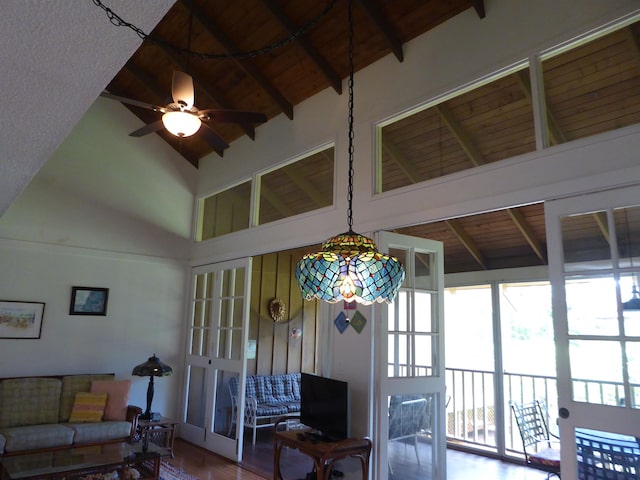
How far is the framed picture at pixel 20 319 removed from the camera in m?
5.29

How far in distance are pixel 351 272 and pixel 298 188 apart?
3.09 meters

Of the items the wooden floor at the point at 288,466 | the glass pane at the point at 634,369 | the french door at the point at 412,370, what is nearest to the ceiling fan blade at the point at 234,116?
the french door at the point at 412,370

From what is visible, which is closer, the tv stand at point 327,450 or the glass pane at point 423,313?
the tv stand at point 327,450

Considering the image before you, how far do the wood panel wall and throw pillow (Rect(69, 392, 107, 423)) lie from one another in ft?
7.62

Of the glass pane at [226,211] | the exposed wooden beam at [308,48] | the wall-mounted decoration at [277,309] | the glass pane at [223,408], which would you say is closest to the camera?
the exposed wooden beam at [308,48]

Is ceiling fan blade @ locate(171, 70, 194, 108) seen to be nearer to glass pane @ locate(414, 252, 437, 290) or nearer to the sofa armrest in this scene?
glass pane @ locate(414, 252, 437, 290)

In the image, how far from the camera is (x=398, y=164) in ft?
13.5

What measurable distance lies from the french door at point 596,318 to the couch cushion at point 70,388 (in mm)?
4960

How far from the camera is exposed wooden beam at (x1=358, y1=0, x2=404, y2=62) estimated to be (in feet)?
12.7

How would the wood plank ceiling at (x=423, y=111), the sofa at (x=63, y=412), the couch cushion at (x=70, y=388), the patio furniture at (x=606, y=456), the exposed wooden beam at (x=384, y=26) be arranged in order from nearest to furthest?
the patio furniture at (x=606, y=456), the wood plank ceiling at (x=423, y=111), the exposed wooden beam at (x=384, y=26), the sofa at (x=63, y=412), the couch cushion at (x=70, y=388)

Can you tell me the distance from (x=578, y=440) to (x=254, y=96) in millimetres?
4634

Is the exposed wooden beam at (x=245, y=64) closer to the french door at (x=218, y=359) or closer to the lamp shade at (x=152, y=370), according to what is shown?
the french door at (x=218, y=359)

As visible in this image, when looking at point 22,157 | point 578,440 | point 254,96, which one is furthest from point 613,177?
point 254,96

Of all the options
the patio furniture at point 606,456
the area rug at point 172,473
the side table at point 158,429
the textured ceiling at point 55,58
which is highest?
the textured ceiling at point 55,58
